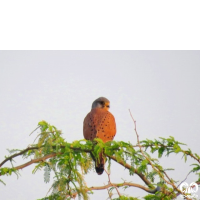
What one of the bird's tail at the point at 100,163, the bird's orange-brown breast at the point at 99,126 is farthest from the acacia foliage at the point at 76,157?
the bird's orange-brown breast at the point at 99,126

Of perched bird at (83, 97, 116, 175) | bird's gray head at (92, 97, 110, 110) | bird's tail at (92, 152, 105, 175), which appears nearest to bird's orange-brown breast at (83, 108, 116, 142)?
perched bird at (83, 97, 116, 175)

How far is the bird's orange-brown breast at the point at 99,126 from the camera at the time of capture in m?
5.00

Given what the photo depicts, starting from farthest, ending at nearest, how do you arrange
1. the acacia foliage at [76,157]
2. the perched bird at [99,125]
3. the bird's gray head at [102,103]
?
the bird's gray head at [102,103], the perched bird at [99,125], the acacia foliage at [76,157]

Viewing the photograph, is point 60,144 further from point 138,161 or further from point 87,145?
point 138,161

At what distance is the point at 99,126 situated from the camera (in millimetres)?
5051

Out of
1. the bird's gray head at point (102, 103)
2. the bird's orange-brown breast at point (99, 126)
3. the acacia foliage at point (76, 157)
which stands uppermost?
the bird's gray head at point (102, 103)

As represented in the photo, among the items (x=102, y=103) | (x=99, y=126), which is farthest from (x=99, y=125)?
(x=102, y=103)

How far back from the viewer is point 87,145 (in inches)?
109

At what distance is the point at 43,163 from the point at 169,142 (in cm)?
100

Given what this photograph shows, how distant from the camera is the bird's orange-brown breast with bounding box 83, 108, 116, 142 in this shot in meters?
5.00

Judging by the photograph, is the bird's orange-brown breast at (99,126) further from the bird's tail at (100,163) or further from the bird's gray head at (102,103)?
the bird's tail at (100,163)

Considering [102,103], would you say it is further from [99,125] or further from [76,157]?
[76,157]

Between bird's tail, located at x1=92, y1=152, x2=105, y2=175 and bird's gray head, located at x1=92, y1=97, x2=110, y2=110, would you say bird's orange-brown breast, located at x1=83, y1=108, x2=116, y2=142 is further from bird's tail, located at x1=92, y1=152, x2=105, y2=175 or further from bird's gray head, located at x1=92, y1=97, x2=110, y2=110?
bird's tail, located at x1=92, y1=152, x2=105, y2=175

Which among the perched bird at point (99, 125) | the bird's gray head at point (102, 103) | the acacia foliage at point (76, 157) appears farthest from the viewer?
the bird's gray head at point (102, 103)
